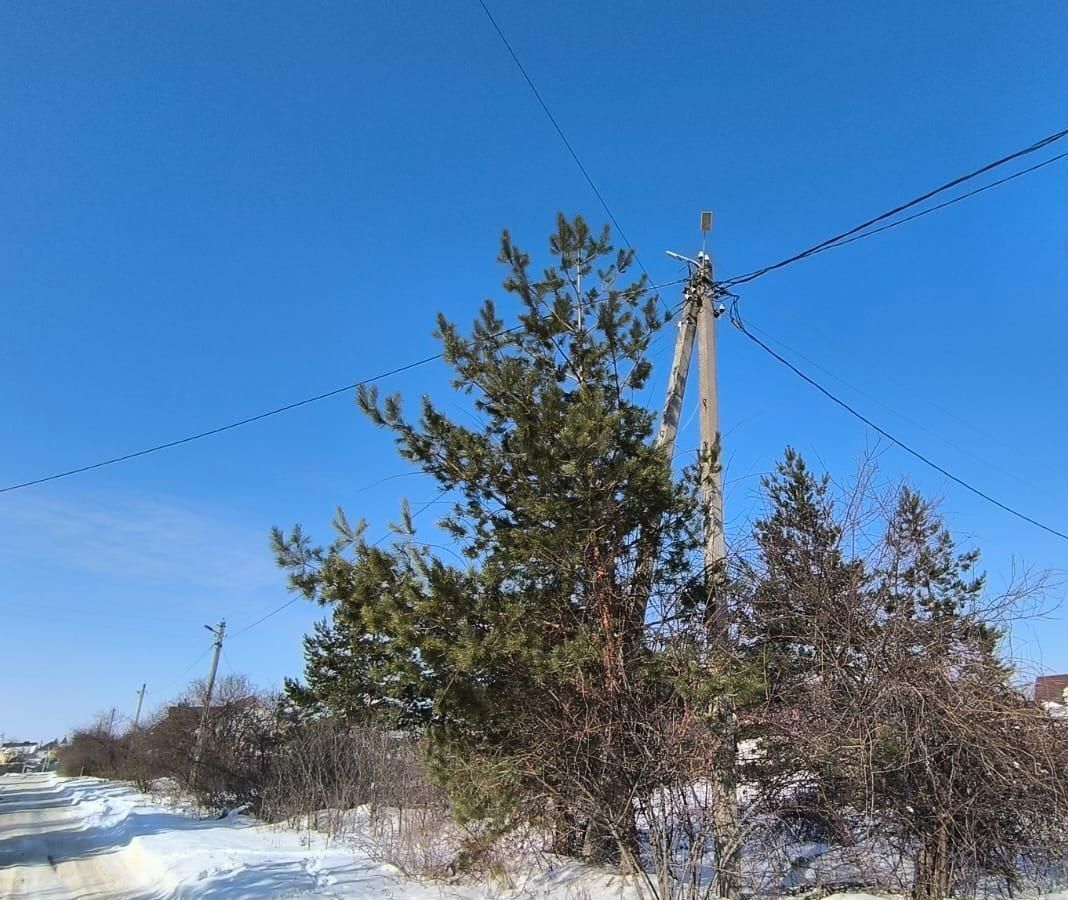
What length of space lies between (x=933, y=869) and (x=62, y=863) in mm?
13423

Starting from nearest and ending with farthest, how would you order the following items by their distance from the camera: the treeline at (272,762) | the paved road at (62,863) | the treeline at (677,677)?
the treeline at (677,677) → the paved road at (62,863) → the treeline at (272,762)

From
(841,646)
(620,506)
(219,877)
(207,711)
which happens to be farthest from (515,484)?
(207,711)

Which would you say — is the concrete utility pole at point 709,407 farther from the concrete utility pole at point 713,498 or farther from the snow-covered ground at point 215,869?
the snow-covered ground at point 215,869

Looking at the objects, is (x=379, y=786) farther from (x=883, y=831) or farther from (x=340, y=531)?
(x=883, y=831)

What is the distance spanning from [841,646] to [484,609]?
3578 mm

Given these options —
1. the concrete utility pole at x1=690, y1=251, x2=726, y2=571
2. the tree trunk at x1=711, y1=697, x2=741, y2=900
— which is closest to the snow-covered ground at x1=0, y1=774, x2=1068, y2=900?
the tree trunk at x1=711, y1=697, x2=741, y2=900

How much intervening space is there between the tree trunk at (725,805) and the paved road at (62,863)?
7.09 m

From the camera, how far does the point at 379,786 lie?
15172mm

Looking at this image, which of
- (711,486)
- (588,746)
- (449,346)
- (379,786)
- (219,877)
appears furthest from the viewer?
(379,786)

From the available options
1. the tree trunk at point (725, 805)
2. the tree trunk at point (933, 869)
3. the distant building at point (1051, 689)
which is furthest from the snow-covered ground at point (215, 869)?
the distant building at point (1051, 689)

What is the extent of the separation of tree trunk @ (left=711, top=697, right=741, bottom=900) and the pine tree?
56 cm

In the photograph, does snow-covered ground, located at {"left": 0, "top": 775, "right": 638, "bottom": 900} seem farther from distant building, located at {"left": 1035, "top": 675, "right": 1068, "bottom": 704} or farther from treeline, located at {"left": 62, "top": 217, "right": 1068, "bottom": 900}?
distant building, located at {"left": 1035, "top": 675, "right": 1068, "bottom": 704}

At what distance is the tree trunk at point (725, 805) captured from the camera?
6.76 m

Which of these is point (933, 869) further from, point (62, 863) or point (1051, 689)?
point (62, 863)
